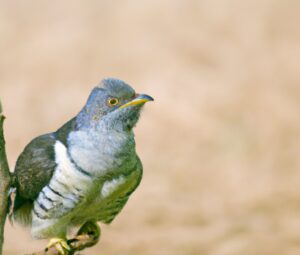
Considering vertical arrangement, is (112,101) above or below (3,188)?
above

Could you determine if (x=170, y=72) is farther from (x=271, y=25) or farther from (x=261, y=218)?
(x=261, y=218)

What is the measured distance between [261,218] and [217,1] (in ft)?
5.96

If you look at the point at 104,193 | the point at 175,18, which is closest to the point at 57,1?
the point at 175,18

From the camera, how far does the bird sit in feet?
11.4

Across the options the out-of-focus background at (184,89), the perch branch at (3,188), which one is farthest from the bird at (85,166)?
the out-of-focus background at (184,89)

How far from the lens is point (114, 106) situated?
3516mm

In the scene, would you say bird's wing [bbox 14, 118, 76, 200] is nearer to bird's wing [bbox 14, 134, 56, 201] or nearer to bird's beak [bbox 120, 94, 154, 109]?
bird's wing [bbox 14, 134, 56, 201]

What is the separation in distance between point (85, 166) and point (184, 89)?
380 cm

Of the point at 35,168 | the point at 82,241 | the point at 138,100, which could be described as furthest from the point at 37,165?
the point at 138,100

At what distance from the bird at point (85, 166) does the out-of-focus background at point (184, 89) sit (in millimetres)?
Answer: 3197

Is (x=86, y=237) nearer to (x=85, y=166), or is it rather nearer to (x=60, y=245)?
(x=60, y=245)

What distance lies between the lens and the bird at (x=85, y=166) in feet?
11.4

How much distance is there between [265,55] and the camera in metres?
7.18

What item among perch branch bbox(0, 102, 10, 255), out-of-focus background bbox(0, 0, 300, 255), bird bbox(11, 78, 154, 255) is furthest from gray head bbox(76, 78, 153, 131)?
out-of-focus background bbox(0, 0, 300, 255)
